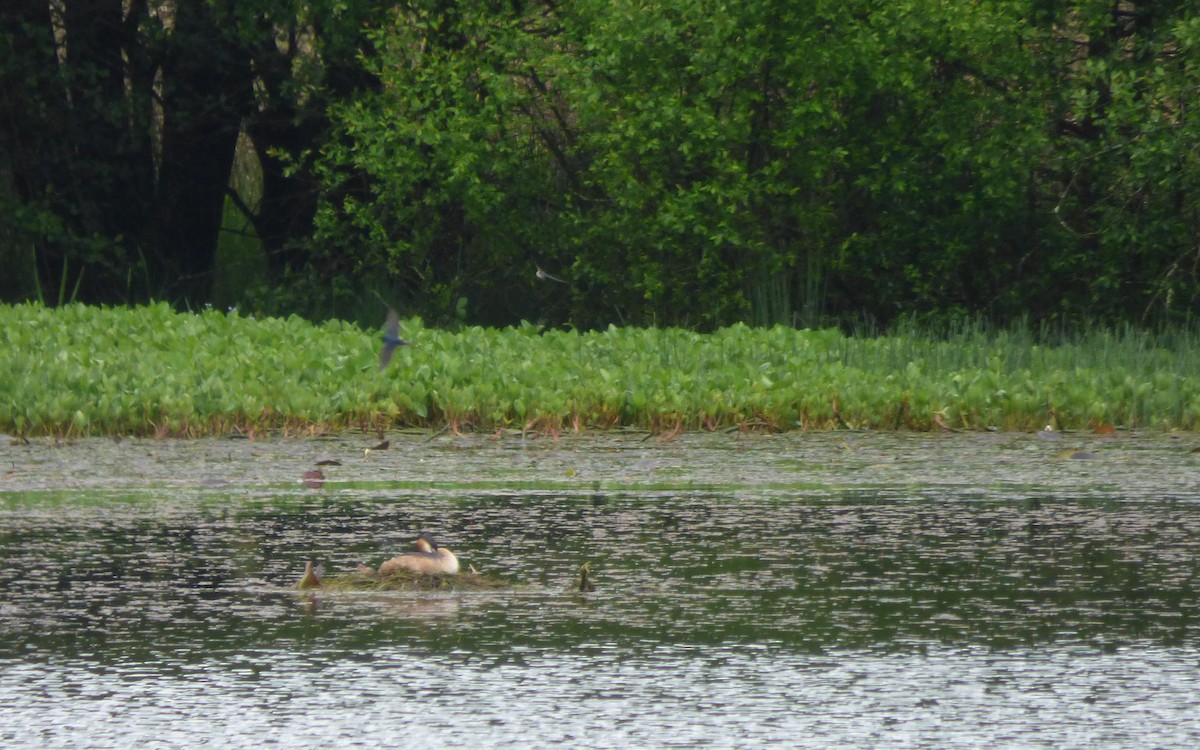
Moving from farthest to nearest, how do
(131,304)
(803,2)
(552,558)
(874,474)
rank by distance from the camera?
(131,304) < (803,2) < (874,474) < (552,558)

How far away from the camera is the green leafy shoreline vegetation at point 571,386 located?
9789 millimetres

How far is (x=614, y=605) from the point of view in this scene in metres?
5.54

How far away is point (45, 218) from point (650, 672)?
43.4 ft

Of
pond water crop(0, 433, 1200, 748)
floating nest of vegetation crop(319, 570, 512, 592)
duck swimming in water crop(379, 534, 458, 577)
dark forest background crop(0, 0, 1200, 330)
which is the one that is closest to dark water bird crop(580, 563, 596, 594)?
pond water crop(0, 433, 1200, 748)

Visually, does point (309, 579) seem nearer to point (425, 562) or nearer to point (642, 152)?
point (425, 562)

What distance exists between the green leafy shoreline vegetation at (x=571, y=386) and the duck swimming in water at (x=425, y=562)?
3979 millimetres

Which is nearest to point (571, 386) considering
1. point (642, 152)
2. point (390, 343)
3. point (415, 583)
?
point (390, 343)

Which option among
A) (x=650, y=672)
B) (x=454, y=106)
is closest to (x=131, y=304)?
(x=454, y=106)

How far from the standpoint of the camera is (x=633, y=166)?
49.4 ft

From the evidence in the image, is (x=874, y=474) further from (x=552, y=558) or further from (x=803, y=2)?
(x=803, y=2)

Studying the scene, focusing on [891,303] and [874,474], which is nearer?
[874,474]

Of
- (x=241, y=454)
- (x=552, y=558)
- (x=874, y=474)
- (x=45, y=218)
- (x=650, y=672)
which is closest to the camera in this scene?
(x=650, y=672)

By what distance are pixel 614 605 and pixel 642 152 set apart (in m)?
9.48

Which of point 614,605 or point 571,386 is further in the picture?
point 571,386
